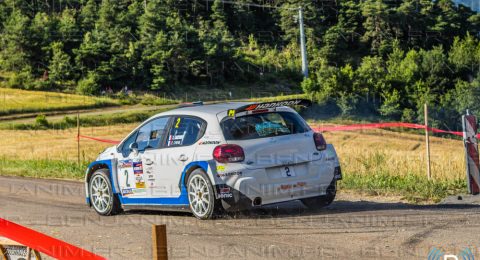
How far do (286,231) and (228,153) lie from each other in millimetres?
1554

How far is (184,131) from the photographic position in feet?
36.3

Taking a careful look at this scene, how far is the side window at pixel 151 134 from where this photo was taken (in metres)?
11.4

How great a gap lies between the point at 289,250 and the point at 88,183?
17.2ft

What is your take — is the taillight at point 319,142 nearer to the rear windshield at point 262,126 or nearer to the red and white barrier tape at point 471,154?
the rear windshield at point 262,126

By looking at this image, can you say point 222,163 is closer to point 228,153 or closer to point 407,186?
point 228,153

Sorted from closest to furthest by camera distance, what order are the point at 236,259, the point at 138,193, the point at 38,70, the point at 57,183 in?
the point at 236,259, the point at 138,193, the point at 57,183, the point at 38,70

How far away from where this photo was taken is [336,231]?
9039 mm

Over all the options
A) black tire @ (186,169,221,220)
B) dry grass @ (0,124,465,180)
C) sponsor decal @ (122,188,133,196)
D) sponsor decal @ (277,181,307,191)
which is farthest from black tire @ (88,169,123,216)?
dry grass @ (0,124,465,180)

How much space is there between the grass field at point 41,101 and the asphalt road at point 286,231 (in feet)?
191

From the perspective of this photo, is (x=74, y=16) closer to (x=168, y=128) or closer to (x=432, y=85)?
(x=432, y=85)

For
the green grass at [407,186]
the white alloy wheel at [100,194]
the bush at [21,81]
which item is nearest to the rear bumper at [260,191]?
the green grass at [407,186]

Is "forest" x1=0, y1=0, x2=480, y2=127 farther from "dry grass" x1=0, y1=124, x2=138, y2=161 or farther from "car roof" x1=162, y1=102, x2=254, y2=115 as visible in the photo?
"car roof" x1=162, y1=102, x2=254, y2=115

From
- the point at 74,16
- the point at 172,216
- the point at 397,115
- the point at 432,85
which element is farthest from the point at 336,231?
the point at 74,16

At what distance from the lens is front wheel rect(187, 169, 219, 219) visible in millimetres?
10195
